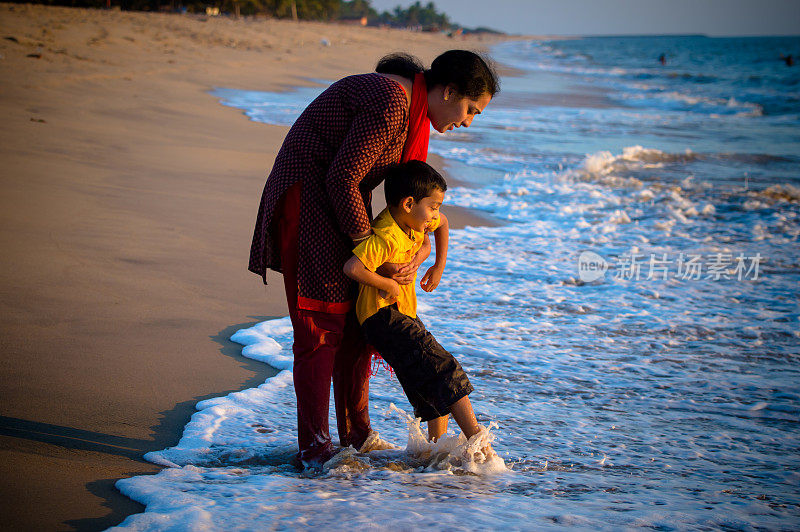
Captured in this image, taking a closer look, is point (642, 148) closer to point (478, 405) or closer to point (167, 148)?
point (167, 148)

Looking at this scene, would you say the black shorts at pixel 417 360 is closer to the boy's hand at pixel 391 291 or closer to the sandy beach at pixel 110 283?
the boy's hand at pixel 391 291

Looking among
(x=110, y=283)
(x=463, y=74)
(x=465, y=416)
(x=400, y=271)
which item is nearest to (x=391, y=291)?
(x=400, y=271)

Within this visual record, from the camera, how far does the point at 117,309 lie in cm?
374

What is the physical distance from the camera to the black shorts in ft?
7.66

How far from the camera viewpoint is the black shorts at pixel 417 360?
2.34 metres

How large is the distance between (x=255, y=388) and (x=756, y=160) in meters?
12.0

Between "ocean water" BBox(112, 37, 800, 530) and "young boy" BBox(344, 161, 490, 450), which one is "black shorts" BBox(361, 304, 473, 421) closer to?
"young boy" BBox(344, 161, 490, 450)

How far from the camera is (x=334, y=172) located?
220 cm

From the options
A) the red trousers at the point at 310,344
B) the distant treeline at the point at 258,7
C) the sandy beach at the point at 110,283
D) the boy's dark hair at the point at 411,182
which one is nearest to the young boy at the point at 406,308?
the boy's dark hair at the point at 411,182

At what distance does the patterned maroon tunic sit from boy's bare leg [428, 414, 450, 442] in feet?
1.83

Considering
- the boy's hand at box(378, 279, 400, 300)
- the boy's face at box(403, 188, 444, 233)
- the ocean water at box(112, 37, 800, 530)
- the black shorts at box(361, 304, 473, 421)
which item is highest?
the boy's face at box(403, 188, 444, 233)

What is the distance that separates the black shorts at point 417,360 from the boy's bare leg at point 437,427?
0.30ft

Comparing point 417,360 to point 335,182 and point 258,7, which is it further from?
point 258,7

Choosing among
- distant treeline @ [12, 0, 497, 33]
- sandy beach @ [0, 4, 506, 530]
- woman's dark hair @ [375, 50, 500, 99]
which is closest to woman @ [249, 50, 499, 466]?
woman's dark hair @ [375, 50, 500, 99]
